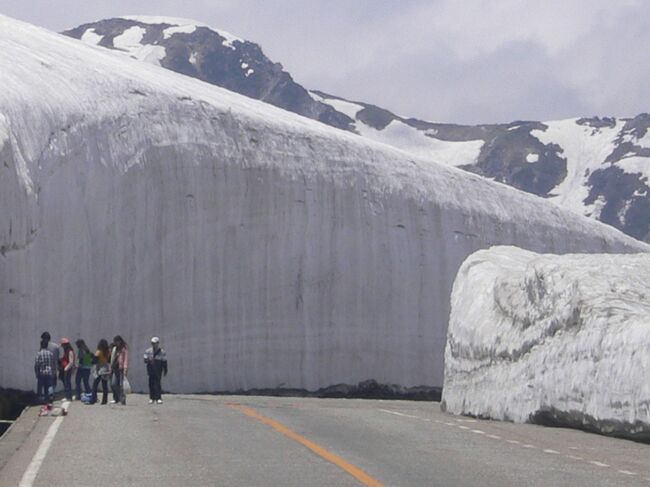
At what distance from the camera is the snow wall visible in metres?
38.8

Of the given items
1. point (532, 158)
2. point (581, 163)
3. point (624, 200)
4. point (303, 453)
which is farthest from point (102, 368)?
point (581, 163)

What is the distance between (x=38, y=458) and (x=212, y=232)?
28.7m

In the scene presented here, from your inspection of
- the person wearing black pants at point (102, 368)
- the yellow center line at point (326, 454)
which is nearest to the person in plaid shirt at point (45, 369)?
the person wearing black pants at point (102, 368)

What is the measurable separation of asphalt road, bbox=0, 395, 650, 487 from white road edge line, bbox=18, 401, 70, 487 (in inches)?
1.2

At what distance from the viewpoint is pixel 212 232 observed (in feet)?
148

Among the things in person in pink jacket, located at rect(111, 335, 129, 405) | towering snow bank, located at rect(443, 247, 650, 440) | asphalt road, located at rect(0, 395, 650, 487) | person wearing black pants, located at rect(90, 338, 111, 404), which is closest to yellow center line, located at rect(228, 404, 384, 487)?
asphalt road, located at rect(0, 395, 650, 487)

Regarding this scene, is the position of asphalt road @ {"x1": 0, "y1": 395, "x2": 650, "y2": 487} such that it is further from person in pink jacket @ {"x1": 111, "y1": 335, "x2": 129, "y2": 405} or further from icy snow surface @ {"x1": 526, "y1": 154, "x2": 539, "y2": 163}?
icy snow surface @ {"x1": 526, "y1": 154, "x2": 539, "y2": 163}

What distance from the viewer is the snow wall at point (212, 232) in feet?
127

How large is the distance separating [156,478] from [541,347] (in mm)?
14367

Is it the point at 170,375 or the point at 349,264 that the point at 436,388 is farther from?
the point at 170,375

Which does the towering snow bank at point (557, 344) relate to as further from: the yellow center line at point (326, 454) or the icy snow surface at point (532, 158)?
the icy snow surface at point (532, 158)

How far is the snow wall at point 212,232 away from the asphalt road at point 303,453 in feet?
44.7

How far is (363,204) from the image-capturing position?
50.2 meters

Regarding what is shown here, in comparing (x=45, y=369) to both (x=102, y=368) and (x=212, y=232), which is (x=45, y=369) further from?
(x=212, y=232)
